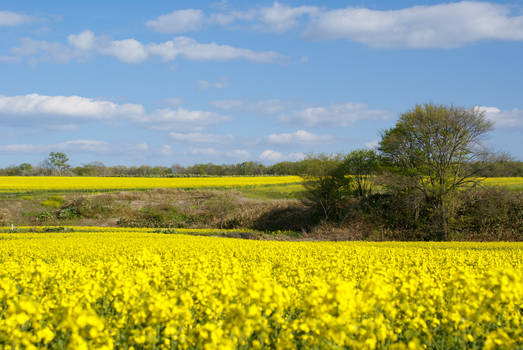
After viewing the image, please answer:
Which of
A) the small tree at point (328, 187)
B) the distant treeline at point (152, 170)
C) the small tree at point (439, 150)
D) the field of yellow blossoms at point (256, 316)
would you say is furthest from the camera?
the distant treeline at point (152, 170)

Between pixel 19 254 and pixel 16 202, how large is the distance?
1356 inches

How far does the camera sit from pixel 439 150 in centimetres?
3469

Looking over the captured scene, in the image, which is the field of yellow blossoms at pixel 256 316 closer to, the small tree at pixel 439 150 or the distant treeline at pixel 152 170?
the small tree at pixel 439 150

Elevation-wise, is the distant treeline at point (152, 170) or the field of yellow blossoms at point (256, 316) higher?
the distant treeline at point (152, 170)

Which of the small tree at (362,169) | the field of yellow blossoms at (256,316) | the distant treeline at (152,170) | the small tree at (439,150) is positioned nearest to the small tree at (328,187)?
the small tree at (362,169)

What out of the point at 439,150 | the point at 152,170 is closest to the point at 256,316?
the point at 439,150

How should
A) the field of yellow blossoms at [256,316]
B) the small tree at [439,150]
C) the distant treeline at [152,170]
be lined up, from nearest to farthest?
1. the field of yellow blossoms at [256,316]
2. the small tree at [439,150]
3. the distant treeline at [152,170]

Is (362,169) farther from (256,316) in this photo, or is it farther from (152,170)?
(152,170)

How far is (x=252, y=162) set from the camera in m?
108

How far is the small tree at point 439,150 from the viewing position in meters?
33.9

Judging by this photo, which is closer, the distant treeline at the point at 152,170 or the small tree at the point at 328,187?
the small tree at the point at 328,187

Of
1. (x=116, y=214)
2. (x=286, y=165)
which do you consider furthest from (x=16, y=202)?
(x=286, y=165)

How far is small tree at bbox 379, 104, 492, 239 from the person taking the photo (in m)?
33.9

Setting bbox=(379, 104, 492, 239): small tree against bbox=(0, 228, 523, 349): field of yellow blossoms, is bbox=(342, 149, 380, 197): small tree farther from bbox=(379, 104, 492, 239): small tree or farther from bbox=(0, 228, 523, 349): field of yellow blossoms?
bbox=(0, 228, 523, 349): field of yellow blossoms
